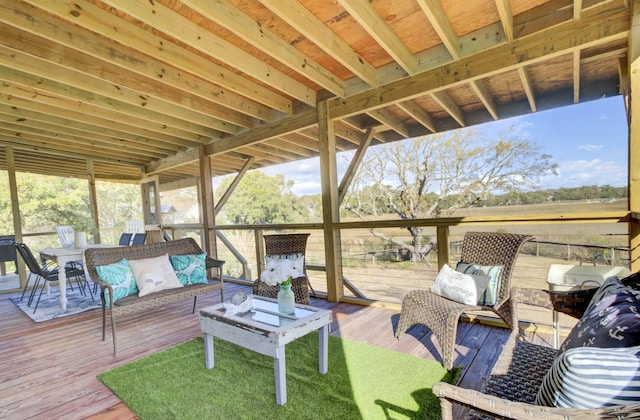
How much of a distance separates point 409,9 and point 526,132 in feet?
13.8

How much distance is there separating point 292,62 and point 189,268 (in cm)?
241

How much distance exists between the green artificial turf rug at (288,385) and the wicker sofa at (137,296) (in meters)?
0.48

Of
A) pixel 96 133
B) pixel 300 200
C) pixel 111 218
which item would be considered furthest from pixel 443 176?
pixel 111 218

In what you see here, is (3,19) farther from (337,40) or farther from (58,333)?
(58,333)

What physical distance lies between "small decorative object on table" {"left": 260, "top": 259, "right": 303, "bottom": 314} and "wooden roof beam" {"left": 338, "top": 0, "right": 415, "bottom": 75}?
1.91 metres

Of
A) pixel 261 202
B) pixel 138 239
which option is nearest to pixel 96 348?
pixel 138 239

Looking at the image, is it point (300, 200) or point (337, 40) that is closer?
point (337, 40)

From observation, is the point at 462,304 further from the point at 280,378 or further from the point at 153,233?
the point at 153,233

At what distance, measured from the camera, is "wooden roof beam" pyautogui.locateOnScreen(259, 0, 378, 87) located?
2.07 metres

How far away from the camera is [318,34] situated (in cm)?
237

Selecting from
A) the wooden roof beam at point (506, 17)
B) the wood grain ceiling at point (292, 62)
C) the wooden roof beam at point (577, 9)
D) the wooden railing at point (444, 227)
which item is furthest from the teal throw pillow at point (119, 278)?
the wooden roof beam at point (577, 9)

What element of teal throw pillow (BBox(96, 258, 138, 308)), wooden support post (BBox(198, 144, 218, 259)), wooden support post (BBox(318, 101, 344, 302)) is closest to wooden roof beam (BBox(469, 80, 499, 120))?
wooden support post (BBox(318, 101, 344, 302))

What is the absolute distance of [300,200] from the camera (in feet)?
25.4

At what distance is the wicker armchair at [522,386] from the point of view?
28.7 inches
